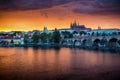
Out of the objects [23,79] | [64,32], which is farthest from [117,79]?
[64,32]

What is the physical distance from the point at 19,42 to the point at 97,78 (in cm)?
1868

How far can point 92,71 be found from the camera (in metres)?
6.89

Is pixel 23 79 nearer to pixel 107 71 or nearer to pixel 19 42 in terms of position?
pixel 107 71

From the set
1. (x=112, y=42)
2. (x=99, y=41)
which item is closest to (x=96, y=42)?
(x=99, y=41)

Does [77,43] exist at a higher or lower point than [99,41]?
lower

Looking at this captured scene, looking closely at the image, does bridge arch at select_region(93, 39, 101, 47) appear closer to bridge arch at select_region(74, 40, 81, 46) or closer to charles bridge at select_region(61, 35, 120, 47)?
charles bridge at select_region(61, 35, 120, 47)

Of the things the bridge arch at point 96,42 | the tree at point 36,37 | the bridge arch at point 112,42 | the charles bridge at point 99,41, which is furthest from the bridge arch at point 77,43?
the bridge arch at point 112,42

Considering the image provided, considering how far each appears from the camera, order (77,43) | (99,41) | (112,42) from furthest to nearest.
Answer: (77,43) → (99,41) → (112,42)

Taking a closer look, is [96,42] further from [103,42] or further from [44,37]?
[44,37]

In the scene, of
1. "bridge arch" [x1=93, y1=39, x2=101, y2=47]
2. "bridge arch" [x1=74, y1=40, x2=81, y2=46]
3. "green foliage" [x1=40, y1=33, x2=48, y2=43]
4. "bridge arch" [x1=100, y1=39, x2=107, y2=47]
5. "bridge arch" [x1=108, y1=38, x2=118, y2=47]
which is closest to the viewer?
"bridge arch" [x1=108, y1=38, x2=118, y2=47]

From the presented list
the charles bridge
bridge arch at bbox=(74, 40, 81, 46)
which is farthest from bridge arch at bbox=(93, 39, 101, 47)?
bridge arch at bbox=(74, 40, 81, 46)

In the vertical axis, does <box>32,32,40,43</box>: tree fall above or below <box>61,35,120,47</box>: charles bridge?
above

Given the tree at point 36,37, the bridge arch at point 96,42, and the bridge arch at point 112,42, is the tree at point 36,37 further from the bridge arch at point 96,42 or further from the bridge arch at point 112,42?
the bridge arch at point 112,42

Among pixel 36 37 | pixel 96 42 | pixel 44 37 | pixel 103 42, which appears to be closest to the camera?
pixel 103 42
